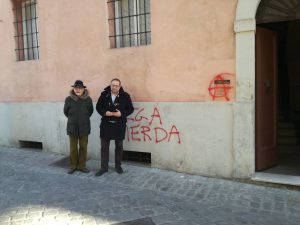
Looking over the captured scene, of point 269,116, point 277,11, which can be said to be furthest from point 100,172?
point 277,11

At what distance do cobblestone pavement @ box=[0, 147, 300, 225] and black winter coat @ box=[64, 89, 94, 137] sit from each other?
2.64 feet

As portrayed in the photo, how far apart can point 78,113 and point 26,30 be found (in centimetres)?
365

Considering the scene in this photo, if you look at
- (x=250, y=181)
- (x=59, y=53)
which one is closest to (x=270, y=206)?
(x=250, y=181)

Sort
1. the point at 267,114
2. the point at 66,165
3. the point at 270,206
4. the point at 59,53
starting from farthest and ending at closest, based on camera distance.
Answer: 1. the point at 59,53
2. the point at 66,165
3. the point at 267,114
4. the point at 270,206

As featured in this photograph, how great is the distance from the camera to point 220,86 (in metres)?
6.17

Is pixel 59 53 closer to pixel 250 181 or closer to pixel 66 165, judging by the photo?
pixel 66 165

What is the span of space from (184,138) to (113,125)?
1272 mm

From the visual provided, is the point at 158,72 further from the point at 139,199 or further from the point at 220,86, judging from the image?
the point at 139,199

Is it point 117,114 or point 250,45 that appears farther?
point 117,114

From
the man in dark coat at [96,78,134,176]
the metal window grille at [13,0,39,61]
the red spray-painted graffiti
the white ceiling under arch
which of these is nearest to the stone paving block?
the red spray-painted graffiti

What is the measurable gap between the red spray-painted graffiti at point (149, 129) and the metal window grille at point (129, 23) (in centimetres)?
141

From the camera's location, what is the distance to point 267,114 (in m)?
6.50

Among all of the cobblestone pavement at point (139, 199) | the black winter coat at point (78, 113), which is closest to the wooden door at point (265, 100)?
the cobblestone pavement at point (139, 199)

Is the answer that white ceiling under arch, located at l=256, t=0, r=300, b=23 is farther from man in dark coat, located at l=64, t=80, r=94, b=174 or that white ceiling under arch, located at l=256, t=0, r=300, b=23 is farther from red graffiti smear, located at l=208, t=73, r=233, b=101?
man in dark coat, located at l=64, t=80, r=94, b=174
